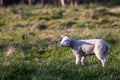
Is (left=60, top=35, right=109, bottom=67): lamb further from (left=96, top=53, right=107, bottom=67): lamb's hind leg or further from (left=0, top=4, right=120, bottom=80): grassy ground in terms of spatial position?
(left=0, top=4, right=120, bottom=80): grassy ground

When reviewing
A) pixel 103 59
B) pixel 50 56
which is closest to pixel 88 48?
pixel 103 59

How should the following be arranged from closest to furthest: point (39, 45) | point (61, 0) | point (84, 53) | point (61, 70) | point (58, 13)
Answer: point (61, 70)
point (84, 53)
point (39, 45)
point (58, 13)
point (61, 0)

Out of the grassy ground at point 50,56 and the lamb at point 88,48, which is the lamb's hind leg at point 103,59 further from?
the grassy ground at point 50,56

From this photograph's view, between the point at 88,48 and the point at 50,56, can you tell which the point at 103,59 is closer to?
the point at 88,48

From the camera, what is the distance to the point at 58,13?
69.6ft

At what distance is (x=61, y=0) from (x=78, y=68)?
2499 centimetres

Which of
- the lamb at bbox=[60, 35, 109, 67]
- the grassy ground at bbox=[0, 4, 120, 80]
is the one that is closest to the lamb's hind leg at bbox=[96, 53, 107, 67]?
the lamb at bbox=[60, 35, 109, 67]

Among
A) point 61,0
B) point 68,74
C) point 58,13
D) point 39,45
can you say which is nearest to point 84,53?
point 68,74

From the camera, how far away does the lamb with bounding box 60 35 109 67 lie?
27.7 feet

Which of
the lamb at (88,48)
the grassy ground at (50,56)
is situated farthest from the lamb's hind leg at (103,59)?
the grassy ground at (50,56)

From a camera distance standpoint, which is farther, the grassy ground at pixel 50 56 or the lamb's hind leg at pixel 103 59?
the lamb's hind leg at pixel 103 59

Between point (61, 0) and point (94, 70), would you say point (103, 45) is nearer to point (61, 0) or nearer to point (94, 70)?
point (94, 70)

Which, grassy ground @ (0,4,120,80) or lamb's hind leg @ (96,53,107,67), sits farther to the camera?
lamb's hind leg @ (96,53,107,67)

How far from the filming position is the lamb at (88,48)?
845 centimetres
